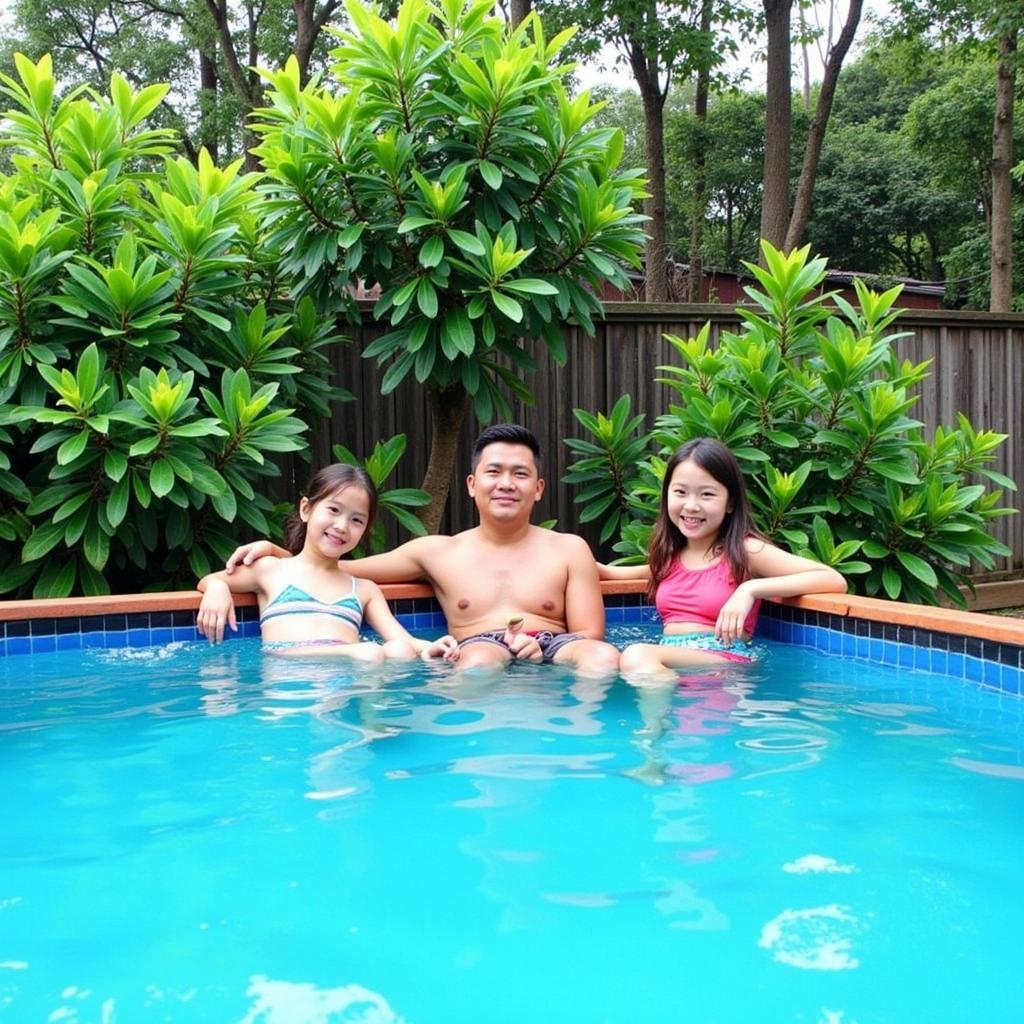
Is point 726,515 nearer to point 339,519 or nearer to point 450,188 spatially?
point 339,519

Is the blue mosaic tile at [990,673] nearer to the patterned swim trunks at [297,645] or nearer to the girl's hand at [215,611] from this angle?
the patterned swim trunks at [297,645]

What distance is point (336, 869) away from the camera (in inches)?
82.4

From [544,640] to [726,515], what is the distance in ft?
2.90

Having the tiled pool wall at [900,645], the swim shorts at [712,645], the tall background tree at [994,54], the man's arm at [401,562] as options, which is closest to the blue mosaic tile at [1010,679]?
the tiled pool wall at [900,645]

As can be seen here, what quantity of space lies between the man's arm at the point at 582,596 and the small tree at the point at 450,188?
111 centimetres

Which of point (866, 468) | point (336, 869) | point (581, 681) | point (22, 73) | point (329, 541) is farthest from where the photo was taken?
point (866, 468)

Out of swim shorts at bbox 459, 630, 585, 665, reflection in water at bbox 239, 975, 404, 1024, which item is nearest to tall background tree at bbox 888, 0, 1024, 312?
swim shorts at bbox 459, 630, 585, 665

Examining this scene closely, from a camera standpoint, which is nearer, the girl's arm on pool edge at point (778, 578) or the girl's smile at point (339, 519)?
the girl's arm on pool edge at point (778, 578)

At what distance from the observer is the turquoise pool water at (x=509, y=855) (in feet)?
5.38

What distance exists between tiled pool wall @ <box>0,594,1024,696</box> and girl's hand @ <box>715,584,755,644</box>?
0.55 meters

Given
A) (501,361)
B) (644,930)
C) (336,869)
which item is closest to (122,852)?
(336,869)

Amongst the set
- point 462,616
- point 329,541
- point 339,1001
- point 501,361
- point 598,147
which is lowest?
point 339,1001

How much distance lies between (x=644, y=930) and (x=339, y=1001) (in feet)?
1.78

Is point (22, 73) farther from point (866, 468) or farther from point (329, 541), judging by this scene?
point (866, 468)
